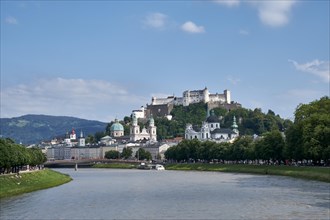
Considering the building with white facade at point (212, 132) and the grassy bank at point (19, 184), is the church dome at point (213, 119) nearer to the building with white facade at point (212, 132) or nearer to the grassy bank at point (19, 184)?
the building with white facade at point (212, 132)

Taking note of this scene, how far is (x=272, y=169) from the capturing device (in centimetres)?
8219

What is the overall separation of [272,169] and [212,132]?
97.7m

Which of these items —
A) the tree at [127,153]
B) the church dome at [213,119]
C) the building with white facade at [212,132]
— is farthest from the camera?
the church dome at [213,119]

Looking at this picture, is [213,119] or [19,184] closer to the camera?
[19,184]

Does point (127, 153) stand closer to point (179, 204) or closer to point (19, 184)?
point (19, 184)

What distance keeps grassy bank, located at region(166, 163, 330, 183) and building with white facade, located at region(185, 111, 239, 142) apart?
165ft

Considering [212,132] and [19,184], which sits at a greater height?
[212,132]

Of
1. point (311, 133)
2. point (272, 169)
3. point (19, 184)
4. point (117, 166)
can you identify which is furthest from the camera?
point (117, 166)

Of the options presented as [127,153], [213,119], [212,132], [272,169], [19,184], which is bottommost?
[19,184]

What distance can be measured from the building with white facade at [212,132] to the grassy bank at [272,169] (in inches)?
1985

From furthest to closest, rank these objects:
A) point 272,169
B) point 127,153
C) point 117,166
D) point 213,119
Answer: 1. point 213,119
2. point 127,153
3. point 117,166
4. point 272,169

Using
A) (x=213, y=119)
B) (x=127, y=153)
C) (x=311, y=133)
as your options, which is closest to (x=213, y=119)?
(x=213, y=119)

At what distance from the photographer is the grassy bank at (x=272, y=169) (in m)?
63.2

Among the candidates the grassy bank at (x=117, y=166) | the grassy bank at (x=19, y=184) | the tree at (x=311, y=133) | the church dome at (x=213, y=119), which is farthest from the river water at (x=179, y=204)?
the church dome at (x=213, y=119)
